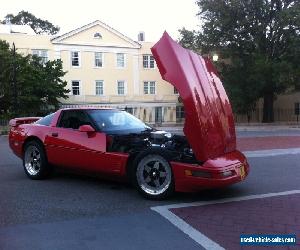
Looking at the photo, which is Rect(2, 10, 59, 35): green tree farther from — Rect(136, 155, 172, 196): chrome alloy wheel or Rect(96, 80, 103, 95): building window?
Rect(136, 155, 172, 196): chrome alloy wheel

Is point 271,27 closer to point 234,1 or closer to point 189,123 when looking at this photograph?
point 234,1

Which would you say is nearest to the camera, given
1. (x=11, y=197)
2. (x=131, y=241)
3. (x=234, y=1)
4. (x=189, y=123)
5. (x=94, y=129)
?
(x=131, y=241)

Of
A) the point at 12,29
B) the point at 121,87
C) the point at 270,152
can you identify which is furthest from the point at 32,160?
the point at 12,29

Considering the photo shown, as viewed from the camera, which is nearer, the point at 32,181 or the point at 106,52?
the point at 32,181

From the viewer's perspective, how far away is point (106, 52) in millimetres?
45125

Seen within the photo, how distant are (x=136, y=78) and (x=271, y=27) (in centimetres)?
1557

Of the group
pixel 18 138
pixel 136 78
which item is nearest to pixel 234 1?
pixel 136 78

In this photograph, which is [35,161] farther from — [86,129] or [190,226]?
[190,226]

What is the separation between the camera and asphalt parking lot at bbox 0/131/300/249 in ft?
15.8

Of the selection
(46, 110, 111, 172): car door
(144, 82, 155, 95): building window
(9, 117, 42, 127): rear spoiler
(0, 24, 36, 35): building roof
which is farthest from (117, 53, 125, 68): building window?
(46, 110, 111, 172): car door

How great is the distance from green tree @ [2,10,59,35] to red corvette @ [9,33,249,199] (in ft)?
221

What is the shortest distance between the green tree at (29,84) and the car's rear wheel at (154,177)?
27692mm

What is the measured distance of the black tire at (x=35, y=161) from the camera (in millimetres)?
8227

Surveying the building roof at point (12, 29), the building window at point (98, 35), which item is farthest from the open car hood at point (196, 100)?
the building roof at point (12, 29)
